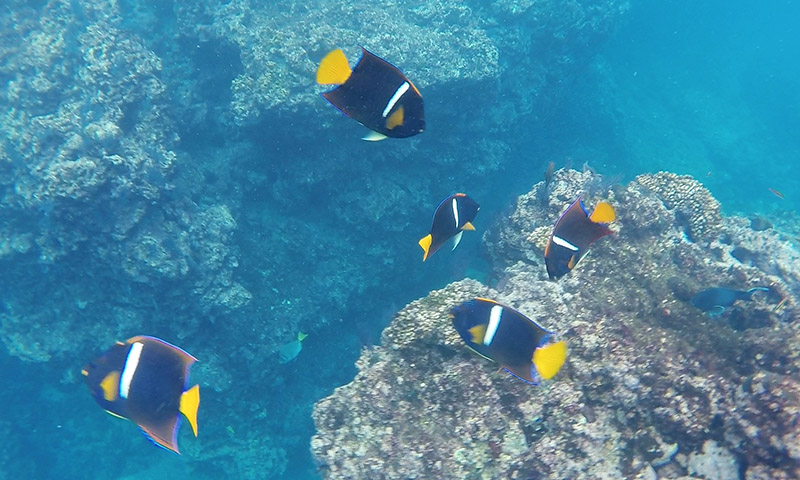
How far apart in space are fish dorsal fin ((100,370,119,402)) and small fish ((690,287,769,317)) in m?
4.62

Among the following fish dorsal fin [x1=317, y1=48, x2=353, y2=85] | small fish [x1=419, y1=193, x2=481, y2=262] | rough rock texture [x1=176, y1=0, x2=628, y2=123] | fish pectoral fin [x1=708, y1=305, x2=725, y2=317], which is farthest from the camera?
rough rock texture [x1=176, y1=0, x2=628, y2=123]

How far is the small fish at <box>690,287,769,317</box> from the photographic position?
394 centimetres

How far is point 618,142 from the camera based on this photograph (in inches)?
621

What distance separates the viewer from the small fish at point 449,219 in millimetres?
2660

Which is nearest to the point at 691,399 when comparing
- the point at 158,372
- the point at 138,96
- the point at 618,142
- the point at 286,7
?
the point at 158,372

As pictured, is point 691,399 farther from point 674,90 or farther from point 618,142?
point 674,90

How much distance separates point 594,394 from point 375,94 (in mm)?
3270

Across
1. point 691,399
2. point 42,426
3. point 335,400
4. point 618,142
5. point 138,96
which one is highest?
point 618,142

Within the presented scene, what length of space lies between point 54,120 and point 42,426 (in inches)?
281

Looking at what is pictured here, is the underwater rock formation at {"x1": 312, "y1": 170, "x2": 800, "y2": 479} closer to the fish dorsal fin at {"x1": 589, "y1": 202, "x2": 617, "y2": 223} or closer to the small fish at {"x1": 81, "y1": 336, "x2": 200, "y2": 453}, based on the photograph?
the fish dorsal fin at {"x1": 589, "y1": 202, "x2": 617, "y2": 223}

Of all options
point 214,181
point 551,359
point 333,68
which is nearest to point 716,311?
point 551,359

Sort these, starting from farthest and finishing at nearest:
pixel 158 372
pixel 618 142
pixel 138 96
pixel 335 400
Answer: pixel 618 142
pixel 138 96
pixel 335 400
pixel 158 372

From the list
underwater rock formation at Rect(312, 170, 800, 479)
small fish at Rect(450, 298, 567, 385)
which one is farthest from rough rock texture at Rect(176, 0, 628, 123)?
small fish at Rect(450, 298, 567, 385)

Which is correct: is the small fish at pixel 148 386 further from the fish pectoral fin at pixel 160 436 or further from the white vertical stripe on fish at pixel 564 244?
the white vertical stripe on fish at pixel 564 244
